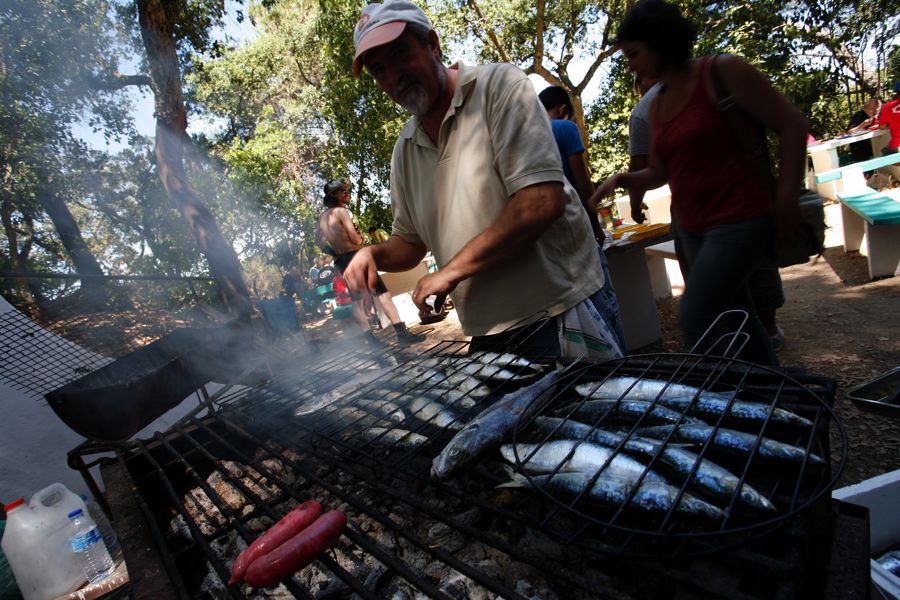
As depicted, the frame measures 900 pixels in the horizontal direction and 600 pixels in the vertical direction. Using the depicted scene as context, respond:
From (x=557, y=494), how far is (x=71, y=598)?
355 centimetres

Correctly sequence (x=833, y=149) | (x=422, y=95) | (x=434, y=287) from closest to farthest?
(x=434, y=287) → (x=422, y=95) → (x=833, y=149)

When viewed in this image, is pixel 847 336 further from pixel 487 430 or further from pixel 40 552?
pixel 40 552

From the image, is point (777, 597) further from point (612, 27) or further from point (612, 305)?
point (612, 27)

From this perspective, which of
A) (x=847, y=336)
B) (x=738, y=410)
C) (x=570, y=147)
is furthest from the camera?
(x=847, y=336)

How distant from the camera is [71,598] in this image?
9.73 feet

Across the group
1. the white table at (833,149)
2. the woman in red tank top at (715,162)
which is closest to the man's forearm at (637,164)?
the woman in red tank top at (715,162)

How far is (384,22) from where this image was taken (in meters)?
2.23

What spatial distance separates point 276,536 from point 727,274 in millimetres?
2759

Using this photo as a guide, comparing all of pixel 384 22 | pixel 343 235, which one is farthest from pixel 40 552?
pixel 343 235

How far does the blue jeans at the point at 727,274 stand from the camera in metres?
2.69

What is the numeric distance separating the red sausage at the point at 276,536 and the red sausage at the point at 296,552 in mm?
42

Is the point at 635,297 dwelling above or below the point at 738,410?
below

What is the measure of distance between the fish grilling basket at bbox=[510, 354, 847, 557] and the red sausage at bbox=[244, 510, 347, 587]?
0.68 metres

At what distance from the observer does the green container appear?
3.13 m
